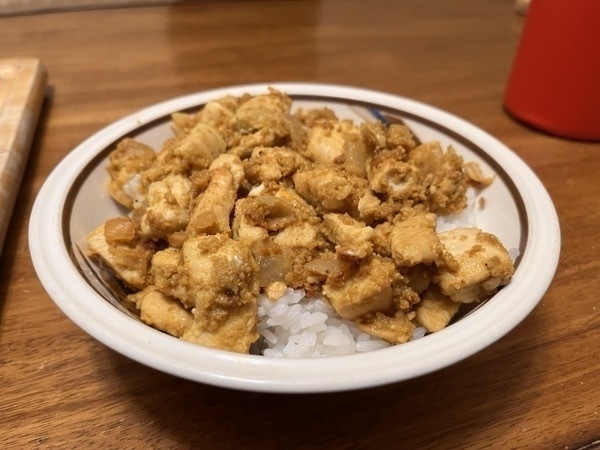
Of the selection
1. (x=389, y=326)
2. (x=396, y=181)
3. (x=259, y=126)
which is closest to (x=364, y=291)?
(x=389, y=326)

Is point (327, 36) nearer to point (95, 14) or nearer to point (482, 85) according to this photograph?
point (482, 85)

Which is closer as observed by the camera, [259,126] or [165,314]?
[165,314]

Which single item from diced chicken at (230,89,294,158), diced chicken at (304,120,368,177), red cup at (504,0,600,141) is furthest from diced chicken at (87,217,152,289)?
red cup at (504,0,600,141)

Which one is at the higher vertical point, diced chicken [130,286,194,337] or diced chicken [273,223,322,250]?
diced chicken [273,223,322,250]

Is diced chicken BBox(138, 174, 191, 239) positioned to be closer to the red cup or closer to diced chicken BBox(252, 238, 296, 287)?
diced chicken BBox(252, 238, 296, 287)

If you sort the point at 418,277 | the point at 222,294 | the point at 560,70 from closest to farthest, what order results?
the point at 222,294, the point at 418,277, the point at 560,70

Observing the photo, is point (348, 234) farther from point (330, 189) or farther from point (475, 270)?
point (475, 270)

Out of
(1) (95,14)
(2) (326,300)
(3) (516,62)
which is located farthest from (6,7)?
(2) (326,300)
